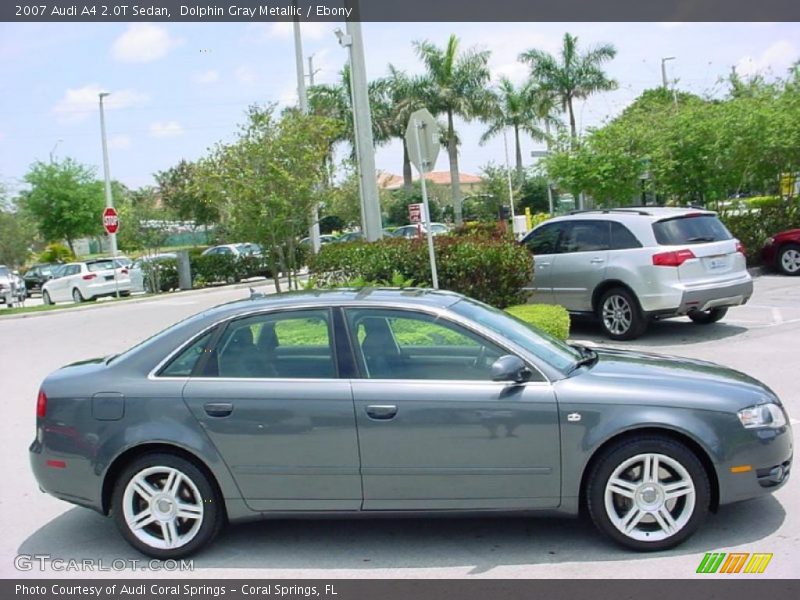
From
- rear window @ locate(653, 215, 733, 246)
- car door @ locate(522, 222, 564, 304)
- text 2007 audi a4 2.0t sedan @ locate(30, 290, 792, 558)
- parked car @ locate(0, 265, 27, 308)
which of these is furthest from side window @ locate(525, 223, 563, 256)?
parked car @ locate(0, 265, 27, 308)

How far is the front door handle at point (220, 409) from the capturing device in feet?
16.3

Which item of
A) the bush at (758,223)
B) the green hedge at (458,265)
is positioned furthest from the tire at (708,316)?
the bush at (758,223)

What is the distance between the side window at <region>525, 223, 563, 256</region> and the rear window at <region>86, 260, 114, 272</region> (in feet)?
67.5

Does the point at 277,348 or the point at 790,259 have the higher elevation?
the point at 277,348

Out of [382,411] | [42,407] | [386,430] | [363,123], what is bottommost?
[386,430]

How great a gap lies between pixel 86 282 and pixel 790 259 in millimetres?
21833

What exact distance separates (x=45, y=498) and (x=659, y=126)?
17.2 meters

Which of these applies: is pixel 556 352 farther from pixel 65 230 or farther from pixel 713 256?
pixel 65 230

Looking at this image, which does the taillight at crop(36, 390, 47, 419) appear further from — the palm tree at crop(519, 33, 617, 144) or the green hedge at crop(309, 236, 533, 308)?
the palm tree at crop(519, 33, 617, 144)

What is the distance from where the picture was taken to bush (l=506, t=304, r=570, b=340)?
10328mm

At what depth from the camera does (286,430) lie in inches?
194

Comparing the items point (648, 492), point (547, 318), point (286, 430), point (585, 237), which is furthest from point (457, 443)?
point (585, 237)

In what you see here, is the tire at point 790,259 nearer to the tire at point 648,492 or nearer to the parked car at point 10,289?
the tire at point 648,492

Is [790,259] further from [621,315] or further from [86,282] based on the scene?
[86,282]
